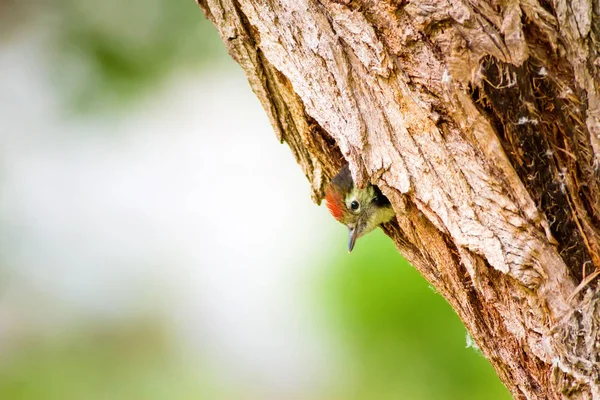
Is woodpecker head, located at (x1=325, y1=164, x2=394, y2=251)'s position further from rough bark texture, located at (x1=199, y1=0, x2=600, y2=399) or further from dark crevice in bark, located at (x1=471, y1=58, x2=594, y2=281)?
dark crevice in bark, located at (x1=471, y1=58, x2=594, y2=281)

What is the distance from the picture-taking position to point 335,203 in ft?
12.4

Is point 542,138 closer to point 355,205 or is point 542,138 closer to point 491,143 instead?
point 491,143

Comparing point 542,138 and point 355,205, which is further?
point 355,205

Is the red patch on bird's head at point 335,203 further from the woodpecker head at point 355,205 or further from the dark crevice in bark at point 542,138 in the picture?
the dark crevice in bark at point 542,138

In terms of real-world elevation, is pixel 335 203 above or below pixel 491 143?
below

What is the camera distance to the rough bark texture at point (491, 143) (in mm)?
2145

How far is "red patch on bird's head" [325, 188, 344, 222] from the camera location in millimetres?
3510

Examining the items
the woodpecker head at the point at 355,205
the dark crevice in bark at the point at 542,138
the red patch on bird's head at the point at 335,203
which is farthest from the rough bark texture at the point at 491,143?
the red patch on bird's head at the point at 335,203

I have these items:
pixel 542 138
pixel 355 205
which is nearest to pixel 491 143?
pixel 542 138

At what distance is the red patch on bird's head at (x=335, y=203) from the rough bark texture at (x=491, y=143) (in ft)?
2.82

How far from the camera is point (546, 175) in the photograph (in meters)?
2.21

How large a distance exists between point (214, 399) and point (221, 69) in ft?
9.83

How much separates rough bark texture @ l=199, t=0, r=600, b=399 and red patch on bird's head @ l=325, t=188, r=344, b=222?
859 millimetres

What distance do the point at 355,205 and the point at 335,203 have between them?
151 millimetres
